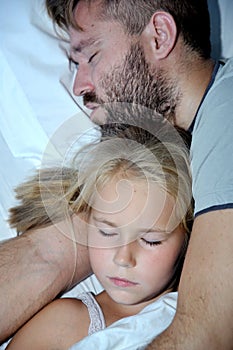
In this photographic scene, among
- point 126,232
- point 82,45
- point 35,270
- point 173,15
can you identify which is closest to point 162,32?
point 173,15

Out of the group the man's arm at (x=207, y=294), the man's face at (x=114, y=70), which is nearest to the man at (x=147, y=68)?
the man's face at (x=114, y=70)

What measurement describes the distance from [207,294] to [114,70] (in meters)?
0.59

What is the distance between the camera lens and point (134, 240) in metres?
1.05

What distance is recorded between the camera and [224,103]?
1.08m

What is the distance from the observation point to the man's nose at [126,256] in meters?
1.03

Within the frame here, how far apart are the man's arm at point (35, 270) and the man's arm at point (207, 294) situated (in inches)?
12.6

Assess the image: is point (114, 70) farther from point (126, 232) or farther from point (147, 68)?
point (126, 232)

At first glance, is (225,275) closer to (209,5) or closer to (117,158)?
(117,158)

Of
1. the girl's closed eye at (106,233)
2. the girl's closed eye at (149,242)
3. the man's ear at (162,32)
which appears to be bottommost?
the girl's closed eye at (149,242)

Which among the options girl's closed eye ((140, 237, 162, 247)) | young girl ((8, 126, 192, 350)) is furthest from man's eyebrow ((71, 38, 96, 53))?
girl's closed eye ((140, 237, 162, 247))

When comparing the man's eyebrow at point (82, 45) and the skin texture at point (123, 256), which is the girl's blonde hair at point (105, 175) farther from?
the man's eyebrow at point (82, 45)

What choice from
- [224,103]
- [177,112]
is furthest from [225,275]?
[177,112]

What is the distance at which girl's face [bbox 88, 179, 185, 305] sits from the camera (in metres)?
1.05


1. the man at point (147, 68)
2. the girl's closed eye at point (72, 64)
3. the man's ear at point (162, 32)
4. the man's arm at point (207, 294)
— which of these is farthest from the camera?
the girl's closed eye at point (72, 64)
